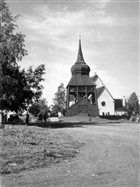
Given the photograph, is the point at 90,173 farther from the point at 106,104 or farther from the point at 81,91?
the point at 106,104

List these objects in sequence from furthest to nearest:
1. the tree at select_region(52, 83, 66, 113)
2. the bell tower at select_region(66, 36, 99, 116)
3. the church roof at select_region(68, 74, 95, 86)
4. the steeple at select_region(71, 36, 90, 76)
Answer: the tree at select_region(52, 83, 66, 113)
the steeple at select_region(71, 36, 90, 76)
the church roof at select_region(68, 74, 95, 86)
the bell tower at select_region(66, 36, 99, 116)

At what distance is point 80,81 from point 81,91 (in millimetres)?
3181

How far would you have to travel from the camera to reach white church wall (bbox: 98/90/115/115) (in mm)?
78250

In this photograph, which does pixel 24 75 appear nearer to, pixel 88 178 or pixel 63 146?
pixel 63 146

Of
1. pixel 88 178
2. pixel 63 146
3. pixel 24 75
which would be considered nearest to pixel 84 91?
pixel 24 75

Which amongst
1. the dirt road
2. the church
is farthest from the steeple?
the dirt road

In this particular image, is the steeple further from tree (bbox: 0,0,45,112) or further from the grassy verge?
the grassy verge

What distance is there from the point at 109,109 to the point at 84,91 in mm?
14794

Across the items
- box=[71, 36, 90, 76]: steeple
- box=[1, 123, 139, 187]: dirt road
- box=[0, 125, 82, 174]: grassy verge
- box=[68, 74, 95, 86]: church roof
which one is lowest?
box=[1, 123, 139, 187]: dirt road

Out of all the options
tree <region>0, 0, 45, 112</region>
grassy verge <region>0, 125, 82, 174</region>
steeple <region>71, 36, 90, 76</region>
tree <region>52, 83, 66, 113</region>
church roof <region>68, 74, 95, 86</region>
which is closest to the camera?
grassy verge <region>0, 125, 82, 174</region>

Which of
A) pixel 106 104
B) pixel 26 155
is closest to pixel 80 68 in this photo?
pixel 106 104

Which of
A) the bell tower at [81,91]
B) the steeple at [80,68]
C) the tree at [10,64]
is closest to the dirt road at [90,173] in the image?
the tree at [10,64]

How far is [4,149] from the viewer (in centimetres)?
845

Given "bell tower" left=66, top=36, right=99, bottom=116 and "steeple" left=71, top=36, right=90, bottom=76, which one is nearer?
"bell tower" left=66, top=36, right=99, bottom=116
